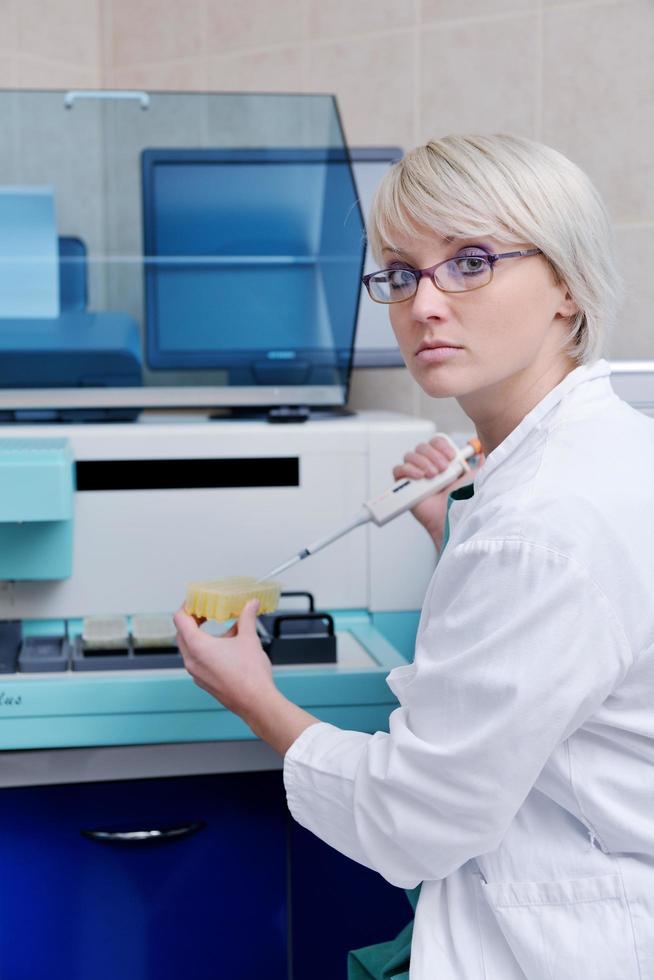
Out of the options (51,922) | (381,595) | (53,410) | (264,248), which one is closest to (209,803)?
(51,922)

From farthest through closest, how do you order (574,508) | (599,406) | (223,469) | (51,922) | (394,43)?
(394,43) → (223,469) → (51,922) → (599,406) → (574,508)

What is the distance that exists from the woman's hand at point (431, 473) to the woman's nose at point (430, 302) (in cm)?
46

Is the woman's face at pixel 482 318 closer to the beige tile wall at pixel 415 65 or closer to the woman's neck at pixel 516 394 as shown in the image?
the woman's neck at pixel 516 394

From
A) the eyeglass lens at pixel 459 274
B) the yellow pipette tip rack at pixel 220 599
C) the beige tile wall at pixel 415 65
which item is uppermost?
the beige tile wall at pixel 415 65

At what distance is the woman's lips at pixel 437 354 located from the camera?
92 cm

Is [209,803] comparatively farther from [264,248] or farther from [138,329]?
[264,248]

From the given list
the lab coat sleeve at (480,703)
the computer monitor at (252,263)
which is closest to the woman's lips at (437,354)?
the lab coat sleeve at (480,703)

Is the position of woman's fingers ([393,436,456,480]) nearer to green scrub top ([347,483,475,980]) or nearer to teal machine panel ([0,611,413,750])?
teal machine panel ([0,611,413,750])

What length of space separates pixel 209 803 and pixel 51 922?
8.8 inches

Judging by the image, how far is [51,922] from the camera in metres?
1.25

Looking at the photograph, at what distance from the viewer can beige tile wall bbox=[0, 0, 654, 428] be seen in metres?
1.78

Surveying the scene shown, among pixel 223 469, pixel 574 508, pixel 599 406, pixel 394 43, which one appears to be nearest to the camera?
pixel 574 508

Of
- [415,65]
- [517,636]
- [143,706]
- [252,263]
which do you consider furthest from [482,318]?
[415,65]

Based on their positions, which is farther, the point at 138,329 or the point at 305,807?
the point at 138,329
